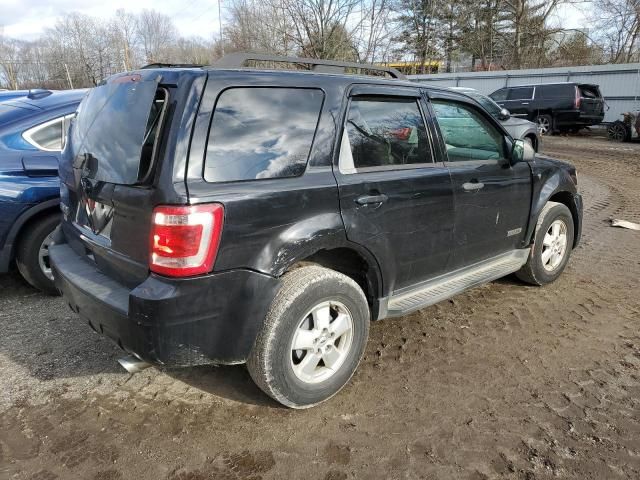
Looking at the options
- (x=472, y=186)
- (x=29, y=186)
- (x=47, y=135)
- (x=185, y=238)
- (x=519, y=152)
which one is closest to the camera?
(x=185, y=238)

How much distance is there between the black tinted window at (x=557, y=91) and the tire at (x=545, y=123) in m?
0.76

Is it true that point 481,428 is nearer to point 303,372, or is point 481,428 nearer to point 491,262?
point 303,372

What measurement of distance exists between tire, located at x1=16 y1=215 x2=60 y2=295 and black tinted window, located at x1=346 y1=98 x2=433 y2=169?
2.83 metres

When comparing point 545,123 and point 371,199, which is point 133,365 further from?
point 545,123

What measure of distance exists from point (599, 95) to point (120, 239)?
66.5ft

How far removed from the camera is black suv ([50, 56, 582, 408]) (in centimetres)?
236

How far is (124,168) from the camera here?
8.38 ft

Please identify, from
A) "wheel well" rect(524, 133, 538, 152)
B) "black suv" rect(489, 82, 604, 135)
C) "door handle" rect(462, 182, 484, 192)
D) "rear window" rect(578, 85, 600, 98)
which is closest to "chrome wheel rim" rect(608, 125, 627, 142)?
"black suv" rect(489, 82, 604, 135)

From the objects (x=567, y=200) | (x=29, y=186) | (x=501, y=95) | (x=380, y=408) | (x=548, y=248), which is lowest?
(x=380, y=408)

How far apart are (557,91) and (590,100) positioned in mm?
1174

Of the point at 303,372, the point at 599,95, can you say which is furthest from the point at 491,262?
the point at 599,95

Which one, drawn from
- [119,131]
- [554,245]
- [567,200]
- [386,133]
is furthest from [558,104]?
[119,131]

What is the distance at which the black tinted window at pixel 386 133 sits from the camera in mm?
2979

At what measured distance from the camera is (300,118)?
272cm
